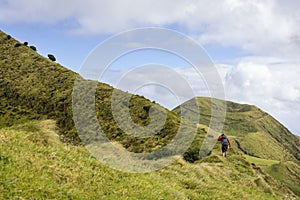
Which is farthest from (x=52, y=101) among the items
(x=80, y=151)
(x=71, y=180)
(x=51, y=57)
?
(x=71, y=180)

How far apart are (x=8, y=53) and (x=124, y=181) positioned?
91576mm

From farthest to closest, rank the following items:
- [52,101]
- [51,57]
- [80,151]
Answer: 1. [51,57]
2. [52,101]
3. [80,151]

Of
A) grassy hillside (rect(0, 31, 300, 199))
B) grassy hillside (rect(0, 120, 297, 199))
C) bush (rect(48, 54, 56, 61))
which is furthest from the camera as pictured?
bush (rect(48, 54, 56, 61))

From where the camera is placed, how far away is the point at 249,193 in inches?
989

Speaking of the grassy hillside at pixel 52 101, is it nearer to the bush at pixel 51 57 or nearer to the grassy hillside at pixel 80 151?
the grassy hillside at pixel 80 151

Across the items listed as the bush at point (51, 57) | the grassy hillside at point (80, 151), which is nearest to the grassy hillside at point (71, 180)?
the grassy hillside at point (80, 151)

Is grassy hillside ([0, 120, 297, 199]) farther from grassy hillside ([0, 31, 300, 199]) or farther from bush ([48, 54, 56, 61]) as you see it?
bush ([48, 54, 56, 61])

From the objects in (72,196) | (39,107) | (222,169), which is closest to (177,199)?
(72,196)

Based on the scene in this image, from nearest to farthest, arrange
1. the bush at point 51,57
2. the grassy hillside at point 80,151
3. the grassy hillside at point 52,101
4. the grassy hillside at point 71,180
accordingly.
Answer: the grassy hillside at point 71,180 < the grassy hillside at point 80,151 < the grassy hillside at point 52,101 < the bush at point 51,57

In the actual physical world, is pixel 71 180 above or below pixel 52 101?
below

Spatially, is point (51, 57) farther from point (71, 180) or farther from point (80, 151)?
point (71, 180)

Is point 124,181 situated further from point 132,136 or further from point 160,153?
point 132,136

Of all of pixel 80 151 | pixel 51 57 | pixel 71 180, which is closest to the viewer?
pixel 71 180

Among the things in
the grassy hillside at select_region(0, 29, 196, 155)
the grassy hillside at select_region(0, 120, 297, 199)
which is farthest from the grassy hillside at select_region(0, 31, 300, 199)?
the grassy hillside at select_region(0, 29, 196, 155)
